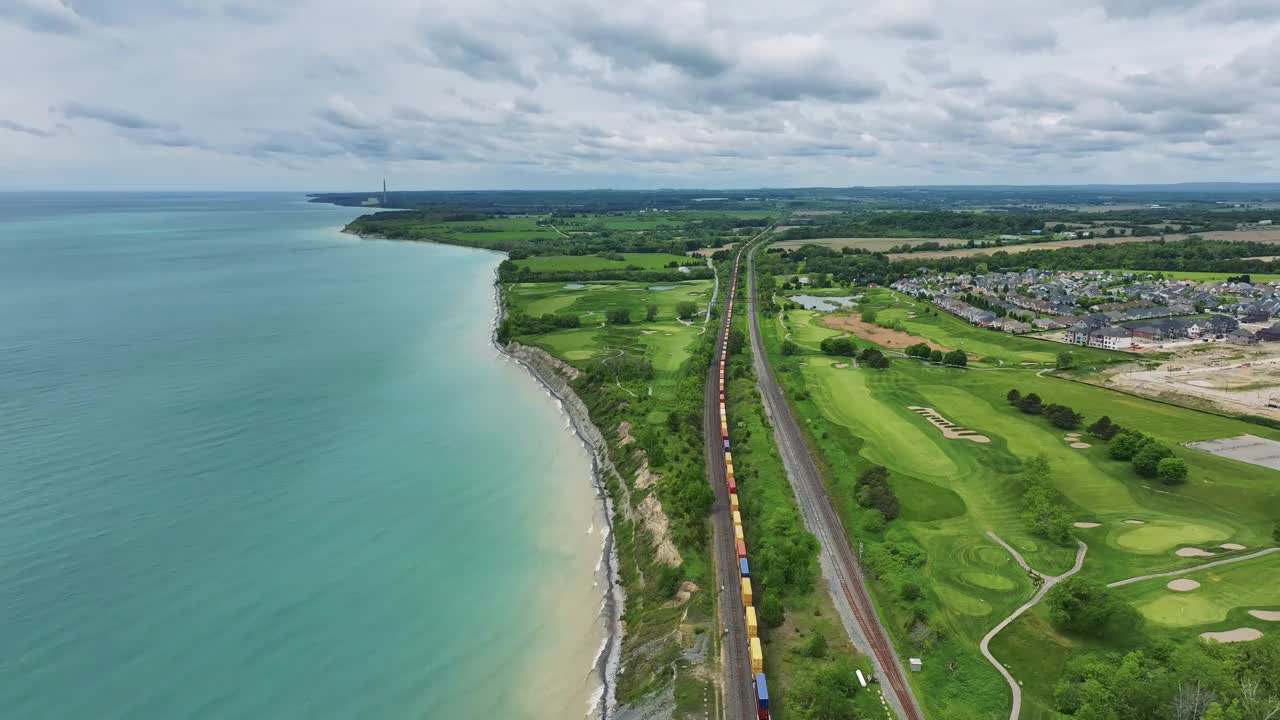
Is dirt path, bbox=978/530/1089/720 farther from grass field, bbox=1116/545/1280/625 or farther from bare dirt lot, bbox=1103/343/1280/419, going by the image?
bare dirt lot, bbox=1103/343/1280/419

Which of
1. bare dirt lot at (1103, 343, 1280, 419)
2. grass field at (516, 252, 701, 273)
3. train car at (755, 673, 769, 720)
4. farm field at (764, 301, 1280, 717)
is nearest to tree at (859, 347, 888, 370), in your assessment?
farm field at (764, 301, 1280, 717)

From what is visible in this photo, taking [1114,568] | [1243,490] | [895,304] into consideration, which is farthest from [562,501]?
[895,304]

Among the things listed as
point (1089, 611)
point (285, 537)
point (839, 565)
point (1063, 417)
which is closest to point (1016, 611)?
point (1089, 611)

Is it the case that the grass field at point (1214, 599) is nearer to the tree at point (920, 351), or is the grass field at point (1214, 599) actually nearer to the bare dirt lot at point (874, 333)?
the tree at point (920, 351)

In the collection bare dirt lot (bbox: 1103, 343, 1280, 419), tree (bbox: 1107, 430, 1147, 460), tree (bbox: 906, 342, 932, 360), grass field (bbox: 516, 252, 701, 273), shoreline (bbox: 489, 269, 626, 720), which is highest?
grass field (bbox: 516, 252, 701, 273)

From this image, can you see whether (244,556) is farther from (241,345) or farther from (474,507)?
(241,345)

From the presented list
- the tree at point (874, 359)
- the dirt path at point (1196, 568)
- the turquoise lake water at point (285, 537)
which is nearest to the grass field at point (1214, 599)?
the dirt path at point (1196, 568)
